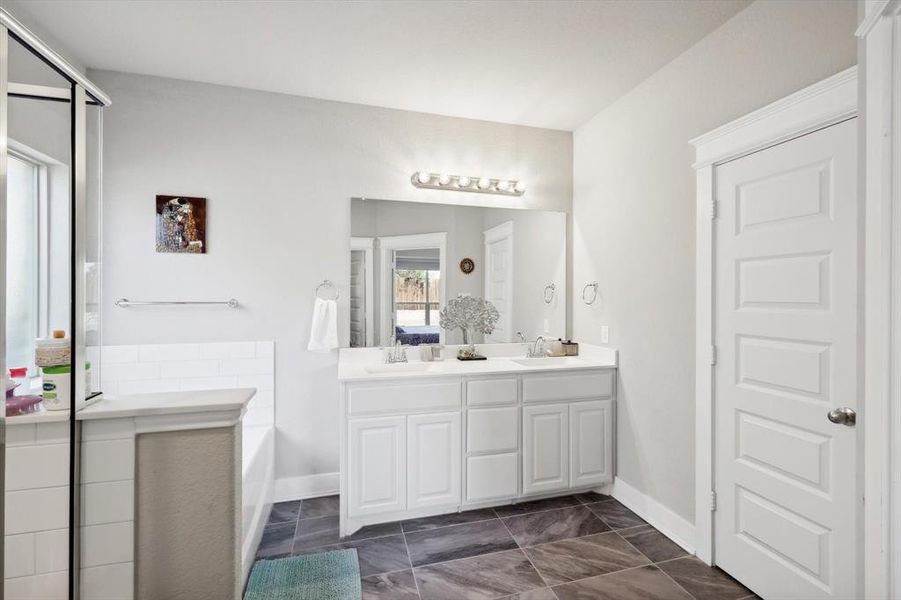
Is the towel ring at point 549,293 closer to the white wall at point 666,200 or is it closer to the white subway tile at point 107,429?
the white wall at point 666,200

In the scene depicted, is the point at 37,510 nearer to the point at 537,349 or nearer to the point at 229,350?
the point at 229,350

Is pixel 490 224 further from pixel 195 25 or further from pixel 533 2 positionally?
pixel 195 25

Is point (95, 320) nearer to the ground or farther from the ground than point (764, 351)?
farther from the ground

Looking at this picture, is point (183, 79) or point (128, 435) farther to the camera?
point (183, 79)

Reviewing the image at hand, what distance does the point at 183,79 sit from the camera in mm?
2645

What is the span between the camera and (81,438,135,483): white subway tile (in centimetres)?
121

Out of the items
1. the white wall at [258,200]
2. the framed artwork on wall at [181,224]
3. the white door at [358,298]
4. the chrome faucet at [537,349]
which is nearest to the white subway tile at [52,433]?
the white wall at [258,200]

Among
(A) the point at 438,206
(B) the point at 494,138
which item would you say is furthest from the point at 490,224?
(B) the point at 494,138

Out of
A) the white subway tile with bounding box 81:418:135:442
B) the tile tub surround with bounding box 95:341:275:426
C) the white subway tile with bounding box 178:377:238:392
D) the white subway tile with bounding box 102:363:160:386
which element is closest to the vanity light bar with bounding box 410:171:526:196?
the tile tub surround with bounding box 95:341:275:426

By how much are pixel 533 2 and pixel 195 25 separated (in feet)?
5.29

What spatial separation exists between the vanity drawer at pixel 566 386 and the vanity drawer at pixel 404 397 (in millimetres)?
472

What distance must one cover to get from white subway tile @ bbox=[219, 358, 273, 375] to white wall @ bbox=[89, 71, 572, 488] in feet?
0.27

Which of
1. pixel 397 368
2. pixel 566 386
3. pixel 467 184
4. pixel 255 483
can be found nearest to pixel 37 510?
pixel 255 483

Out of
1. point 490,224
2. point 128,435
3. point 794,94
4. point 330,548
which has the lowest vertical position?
point 330,548
